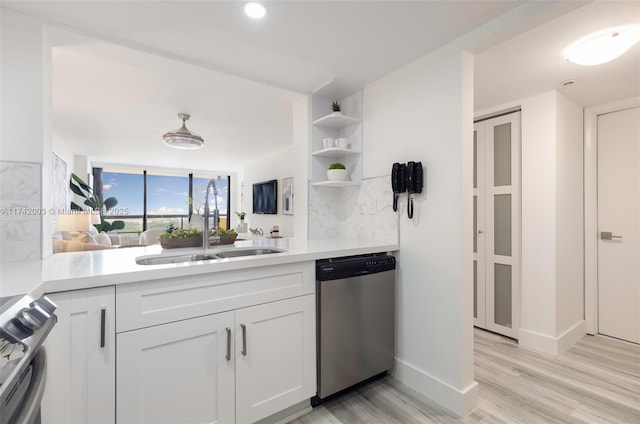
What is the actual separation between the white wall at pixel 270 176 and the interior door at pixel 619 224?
3.69m

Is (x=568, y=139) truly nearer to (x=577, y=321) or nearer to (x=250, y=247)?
(x=577, y=321)

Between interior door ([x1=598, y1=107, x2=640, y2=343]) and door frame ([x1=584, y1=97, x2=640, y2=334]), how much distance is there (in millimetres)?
33

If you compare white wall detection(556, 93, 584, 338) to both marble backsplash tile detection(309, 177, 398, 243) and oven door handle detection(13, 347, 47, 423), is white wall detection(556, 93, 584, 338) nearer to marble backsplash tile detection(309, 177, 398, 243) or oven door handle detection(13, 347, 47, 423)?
marble backsplash tile detection(309, 177, 398, 243)

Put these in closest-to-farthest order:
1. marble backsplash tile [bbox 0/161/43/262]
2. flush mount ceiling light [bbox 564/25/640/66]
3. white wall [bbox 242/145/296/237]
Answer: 1. marble backsplash tile [bbox 0/161/43/262]
2. flush mount ceiling light [bbox 564/25/640/66]
3. white wall [bbox 242/145/296/237]

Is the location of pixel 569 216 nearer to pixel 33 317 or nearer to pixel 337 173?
pixel 337 173

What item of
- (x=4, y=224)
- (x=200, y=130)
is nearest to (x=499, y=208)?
(x=4, y=224)

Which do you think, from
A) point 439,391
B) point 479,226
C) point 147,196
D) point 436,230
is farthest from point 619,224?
point 147,196

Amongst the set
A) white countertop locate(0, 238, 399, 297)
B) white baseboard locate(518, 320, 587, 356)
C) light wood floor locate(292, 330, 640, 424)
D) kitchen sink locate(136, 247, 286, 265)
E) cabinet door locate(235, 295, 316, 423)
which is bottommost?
light wood floor locate(292, 330, 640, 424)

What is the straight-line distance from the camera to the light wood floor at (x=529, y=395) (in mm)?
1648

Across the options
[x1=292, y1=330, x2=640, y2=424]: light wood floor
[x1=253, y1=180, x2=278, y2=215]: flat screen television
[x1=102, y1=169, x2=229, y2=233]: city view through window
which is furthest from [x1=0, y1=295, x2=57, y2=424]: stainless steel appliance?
[x1=102, y1=169, x2=229, y2=233]: city view through window

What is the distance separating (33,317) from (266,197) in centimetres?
554

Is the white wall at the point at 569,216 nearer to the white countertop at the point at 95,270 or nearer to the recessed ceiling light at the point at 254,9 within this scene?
the white countertop at the point at 95,270

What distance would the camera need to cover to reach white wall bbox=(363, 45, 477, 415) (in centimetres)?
171

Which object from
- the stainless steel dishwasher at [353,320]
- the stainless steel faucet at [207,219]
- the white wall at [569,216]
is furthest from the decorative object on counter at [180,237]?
the white wall at [569,216]
